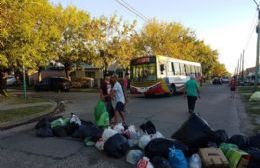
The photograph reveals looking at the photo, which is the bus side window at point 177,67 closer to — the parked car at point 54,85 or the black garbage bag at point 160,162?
the parked car at point 54,85

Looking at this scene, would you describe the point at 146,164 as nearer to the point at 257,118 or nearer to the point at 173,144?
the point at 173,144

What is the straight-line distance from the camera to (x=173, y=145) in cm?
620

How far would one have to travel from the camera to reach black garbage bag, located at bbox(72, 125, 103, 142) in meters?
7.70

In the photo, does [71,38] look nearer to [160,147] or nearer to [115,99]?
[115,99]

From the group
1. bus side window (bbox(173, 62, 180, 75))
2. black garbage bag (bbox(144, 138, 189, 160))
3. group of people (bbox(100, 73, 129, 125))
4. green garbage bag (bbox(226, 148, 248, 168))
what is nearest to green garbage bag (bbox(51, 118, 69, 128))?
group of people (bbox(100, 73, 129, 125))

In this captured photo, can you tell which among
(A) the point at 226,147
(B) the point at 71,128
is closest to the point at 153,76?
(B) the point at 71,128

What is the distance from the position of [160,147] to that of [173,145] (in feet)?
0.83

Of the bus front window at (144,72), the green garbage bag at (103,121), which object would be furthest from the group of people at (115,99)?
the bus front window at (144,72)

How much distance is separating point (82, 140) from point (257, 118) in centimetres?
777

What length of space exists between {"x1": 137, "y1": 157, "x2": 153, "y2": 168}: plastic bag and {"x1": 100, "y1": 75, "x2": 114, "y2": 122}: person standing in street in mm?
4746

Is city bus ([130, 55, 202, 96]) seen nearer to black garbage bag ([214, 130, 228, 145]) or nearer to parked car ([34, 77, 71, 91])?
parked car ([34, 77, 71, 91])

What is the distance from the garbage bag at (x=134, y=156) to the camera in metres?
6.36

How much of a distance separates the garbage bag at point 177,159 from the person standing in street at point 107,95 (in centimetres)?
487

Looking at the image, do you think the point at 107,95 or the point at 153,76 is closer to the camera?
the point at 107,95
